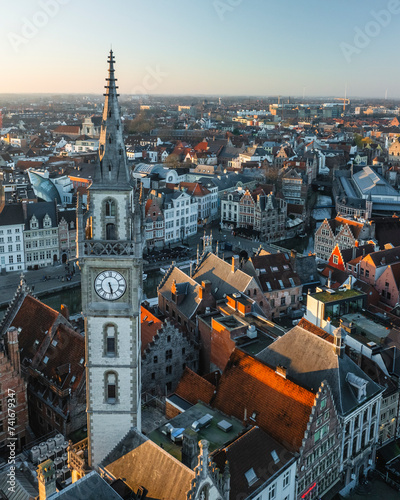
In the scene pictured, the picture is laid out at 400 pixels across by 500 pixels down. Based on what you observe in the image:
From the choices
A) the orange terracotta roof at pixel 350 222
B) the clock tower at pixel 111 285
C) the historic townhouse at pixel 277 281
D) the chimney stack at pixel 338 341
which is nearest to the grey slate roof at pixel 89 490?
the clock tower at pixel 111 285

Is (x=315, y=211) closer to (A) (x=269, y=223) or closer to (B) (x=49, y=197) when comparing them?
(A) (x=269, y=223)

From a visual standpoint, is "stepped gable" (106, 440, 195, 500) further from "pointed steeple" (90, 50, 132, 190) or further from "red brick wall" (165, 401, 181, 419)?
"pointed steeple" (90, 50, 132, 190)

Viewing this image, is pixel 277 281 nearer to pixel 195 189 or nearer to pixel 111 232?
pixel 111 232

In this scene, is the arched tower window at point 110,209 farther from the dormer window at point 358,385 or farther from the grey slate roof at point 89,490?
the dormer window at point 358,385

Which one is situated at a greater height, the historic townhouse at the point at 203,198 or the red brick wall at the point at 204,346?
the historic townhouse at the point at 203,198

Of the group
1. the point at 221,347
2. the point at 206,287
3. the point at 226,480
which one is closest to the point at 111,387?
the point at 226,480

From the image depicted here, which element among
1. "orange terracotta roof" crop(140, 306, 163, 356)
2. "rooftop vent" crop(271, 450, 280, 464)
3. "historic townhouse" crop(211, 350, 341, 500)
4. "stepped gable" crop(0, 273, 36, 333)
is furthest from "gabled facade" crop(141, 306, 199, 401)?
"rooftop vent" crop(271, 450, 280, 464)
